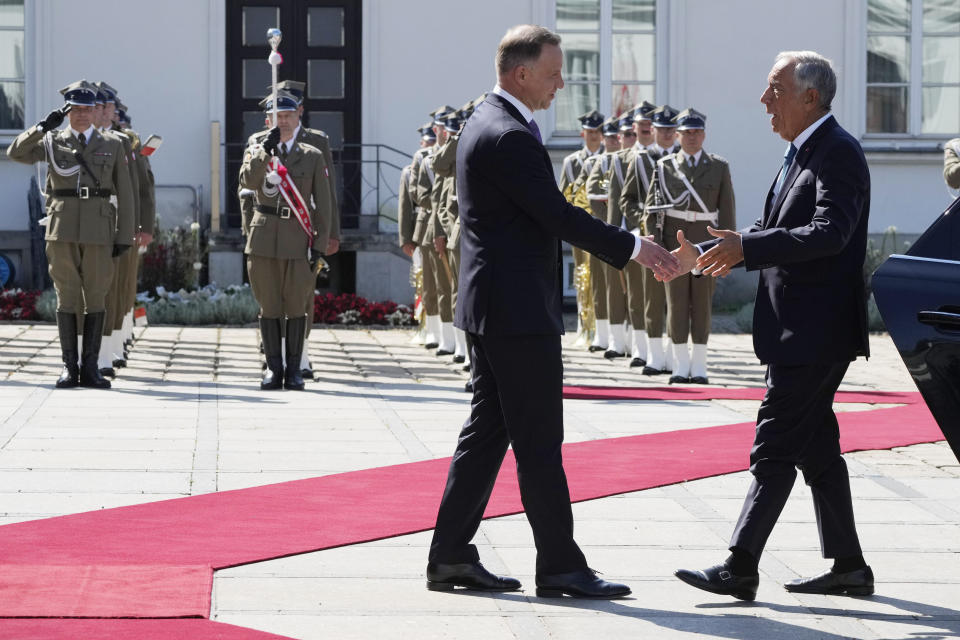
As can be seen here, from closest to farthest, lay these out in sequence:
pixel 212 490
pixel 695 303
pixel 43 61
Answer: pixel 212 490 < pixel 695 303 < pixel 43 61

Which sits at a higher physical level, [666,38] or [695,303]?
[666,38]

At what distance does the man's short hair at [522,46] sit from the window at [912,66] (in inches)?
641

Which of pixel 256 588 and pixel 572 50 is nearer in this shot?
pixel 256 588

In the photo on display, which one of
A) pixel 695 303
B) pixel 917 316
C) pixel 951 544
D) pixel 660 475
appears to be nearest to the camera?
pixel 917 316

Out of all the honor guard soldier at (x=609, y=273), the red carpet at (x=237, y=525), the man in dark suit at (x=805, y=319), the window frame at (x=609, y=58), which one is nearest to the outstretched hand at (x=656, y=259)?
the man in dark suit at (x=805, y=319)

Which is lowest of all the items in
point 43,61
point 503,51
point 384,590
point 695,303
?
point 384,590

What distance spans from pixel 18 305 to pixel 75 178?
682 centimetres

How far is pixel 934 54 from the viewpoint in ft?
68.9

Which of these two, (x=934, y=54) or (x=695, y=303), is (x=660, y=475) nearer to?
(x=695, y=303)

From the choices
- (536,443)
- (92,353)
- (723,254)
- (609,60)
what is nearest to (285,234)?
(92,353)

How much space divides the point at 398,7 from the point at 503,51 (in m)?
15.1

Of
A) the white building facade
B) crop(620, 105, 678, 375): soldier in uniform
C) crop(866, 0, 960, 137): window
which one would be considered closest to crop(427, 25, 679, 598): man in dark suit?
crop(620, 105, 678, 375): soldier in uniform

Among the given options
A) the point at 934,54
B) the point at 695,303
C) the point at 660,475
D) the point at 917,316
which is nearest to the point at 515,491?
the point at 660,475

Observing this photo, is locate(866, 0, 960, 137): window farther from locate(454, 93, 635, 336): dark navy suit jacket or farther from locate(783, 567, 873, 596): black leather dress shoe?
locate(454, 93, 635, 336): dark navy suit jacket
